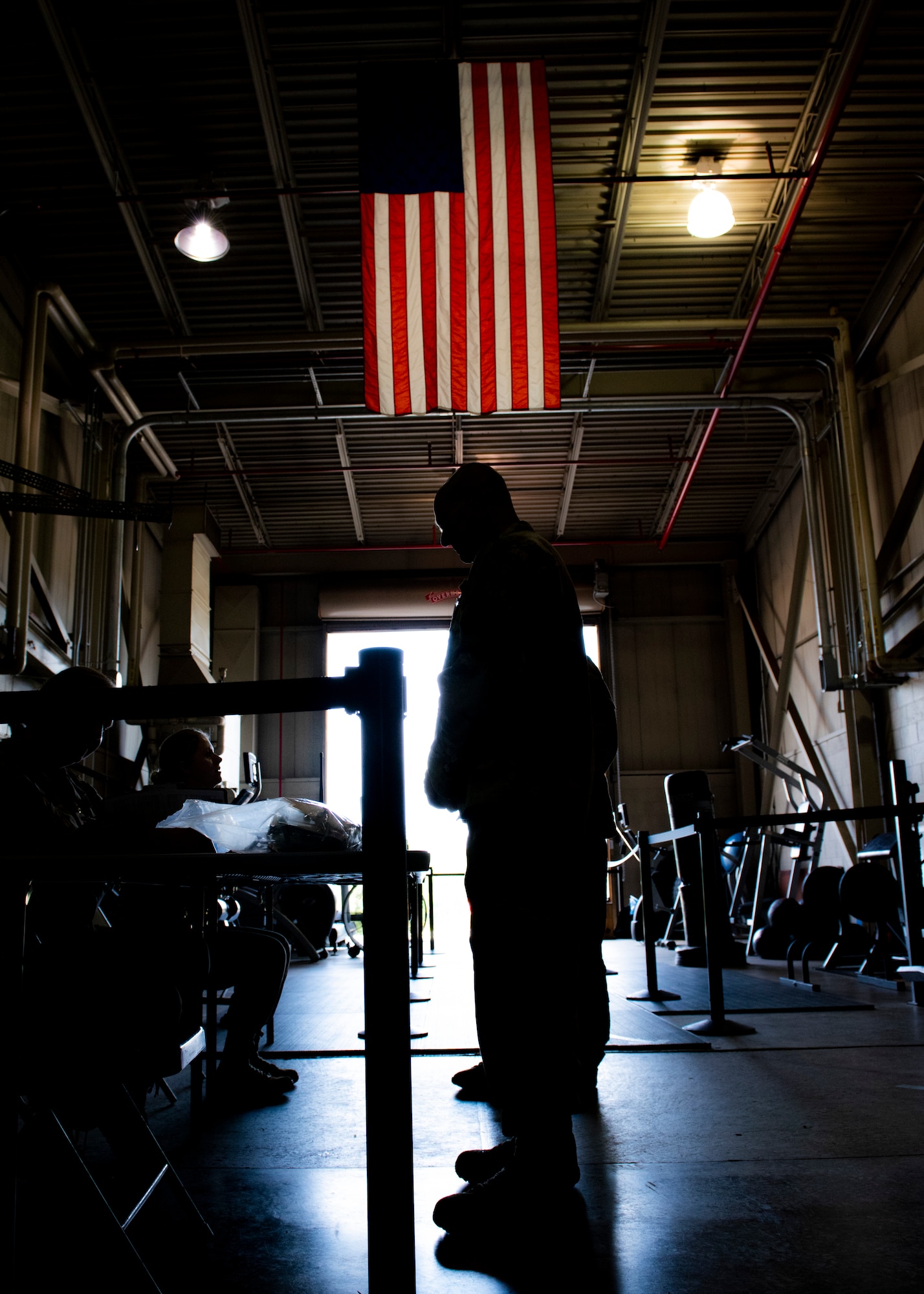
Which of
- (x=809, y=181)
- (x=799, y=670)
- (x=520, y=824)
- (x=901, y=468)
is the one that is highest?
(x=809, y=181)

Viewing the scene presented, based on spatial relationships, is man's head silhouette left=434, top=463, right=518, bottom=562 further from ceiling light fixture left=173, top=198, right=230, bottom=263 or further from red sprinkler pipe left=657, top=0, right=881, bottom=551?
ceiling light fixture left=173, top=198, right=230, bottom=263

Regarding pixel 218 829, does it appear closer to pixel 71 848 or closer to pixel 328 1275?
pixel 71 848

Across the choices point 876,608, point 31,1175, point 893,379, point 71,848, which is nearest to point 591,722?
point 71,848

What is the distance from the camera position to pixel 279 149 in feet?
20.7

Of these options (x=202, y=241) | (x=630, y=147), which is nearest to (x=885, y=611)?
(x=630, y=147)

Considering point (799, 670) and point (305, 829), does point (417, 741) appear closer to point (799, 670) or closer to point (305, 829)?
point (799, 670)

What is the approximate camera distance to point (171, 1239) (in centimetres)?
169

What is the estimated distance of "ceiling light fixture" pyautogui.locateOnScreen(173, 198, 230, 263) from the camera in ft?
21.4

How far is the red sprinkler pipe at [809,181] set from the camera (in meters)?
5.34

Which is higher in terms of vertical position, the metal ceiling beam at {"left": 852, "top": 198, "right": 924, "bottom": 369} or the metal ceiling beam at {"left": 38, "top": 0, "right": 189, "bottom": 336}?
the metal ceiling beam at {"left": 38, "top": 0, "right": 189, "bottom": 336}

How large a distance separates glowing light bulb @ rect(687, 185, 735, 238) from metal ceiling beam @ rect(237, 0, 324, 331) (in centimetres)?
276

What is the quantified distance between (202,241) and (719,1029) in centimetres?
585

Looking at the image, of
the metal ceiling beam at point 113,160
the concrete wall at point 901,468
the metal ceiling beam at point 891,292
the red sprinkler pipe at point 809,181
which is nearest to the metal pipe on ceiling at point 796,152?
the red sprinkler pipe at point 809,181

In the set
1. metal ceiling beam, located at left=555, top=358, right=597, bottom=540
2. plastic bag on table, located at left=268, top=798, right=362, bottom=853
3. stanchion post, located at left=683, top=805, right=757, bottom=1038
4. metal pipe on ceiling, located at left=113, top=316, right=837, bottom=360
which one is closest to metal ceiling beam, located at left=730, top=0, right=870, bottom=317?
metal pipe on ceiling, located at left=113, top=316, right=837, bottom=360
